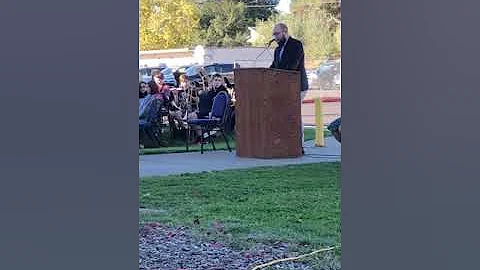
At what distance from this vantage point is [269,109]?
586cm

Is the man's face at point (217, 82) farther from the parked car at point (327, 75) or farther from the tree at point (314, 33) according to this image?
the tree at point (314, 33)

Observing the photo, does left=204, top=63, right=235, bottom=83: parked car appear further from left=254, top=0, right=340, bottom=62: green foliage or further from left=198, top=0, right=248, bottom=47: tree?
left=198, top=0, right=248, bottom=47: tree

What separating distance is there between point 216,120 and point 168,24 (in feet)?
9.29

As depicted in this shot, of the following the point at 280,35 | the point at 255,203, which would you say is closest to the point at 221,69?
the point at 280,35

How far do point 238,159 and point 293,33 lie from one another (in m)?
3.78

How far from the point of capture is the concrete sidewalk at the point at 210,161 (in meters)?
6.00

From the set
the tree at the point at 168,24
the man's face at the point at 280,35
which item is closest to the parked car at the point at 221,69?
the tree at the point at 168,24

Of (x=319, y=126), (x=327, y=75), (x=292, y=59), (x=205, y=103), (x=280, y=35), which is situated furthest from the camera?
(x=327, y=75)

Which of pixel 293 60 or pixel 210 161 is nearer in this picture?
pixel 293 60

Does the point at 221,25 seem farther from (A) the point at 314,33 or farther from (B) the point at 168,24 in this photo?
(A) the point at 314,33

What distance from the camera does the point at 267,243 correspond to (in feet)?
13.8

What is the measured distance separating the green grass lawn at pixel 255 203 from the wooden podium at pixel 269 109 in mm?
238
